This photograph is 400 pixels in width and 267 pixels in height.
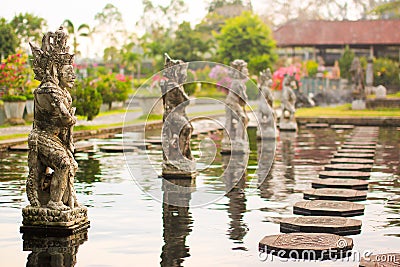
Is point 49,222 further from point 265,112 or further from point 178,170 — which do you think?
point 265,112

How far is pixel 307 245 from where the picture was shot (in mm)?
8164

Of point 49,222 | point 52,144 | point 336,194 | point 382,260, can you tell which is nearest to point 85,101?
point 336,194

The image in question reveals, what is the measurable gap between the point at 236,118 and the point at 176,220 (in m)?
8.15

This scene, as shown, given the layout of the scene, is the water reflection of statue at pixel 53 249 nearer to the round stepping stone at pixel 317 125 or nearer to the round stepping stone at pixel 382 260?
the round stepping stone at pixel 382 260

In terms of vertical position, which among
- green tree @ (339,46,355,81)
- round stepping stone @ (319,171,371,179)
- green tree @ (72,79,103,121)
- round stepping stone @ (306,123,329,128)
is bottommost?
round stepping stone @ (319,171,371,179)

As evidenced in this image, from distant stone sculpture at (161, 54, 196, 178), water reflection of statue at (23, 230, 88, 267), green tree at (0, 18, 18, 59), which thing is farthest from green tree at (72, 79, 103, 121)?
water reflection of statue at (23, 230, 88, 267)


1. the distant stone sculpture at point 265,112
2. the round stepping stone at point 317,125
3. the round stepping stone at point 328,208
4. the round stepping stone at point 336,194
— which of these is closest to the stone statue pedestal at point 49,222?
the round stepping stone at point 328,208

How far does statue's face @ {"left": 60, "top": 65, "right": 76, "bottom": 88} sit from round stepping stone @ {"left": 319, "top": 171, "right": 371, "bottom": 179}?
6.31 metres

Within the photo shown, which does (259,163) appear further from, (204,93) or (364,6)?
(364,6)

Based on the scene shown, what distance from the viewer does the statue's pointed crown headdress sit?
29.0 ft

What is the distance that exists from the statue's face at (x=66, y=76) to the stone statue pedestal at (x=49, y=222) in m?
1.36

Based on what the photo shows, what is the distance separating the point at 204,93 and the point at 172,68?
36.0 meters

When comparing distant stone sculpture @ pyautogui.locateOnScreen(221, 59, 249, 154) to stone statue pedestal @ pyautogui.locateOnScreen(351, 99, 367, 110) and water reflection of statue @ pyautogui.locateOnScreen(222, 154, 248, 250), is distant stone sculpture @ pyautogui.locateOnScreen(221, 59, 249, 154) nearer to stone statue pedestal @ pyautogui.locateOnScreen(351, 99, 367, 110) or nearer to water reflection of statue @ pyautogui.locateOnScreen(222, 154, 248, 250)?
water reflection of statue @ pyautogui.locateOnScreen(222, 154, 248, 250)

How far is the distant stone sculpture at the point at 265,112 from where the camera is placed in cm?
2225
